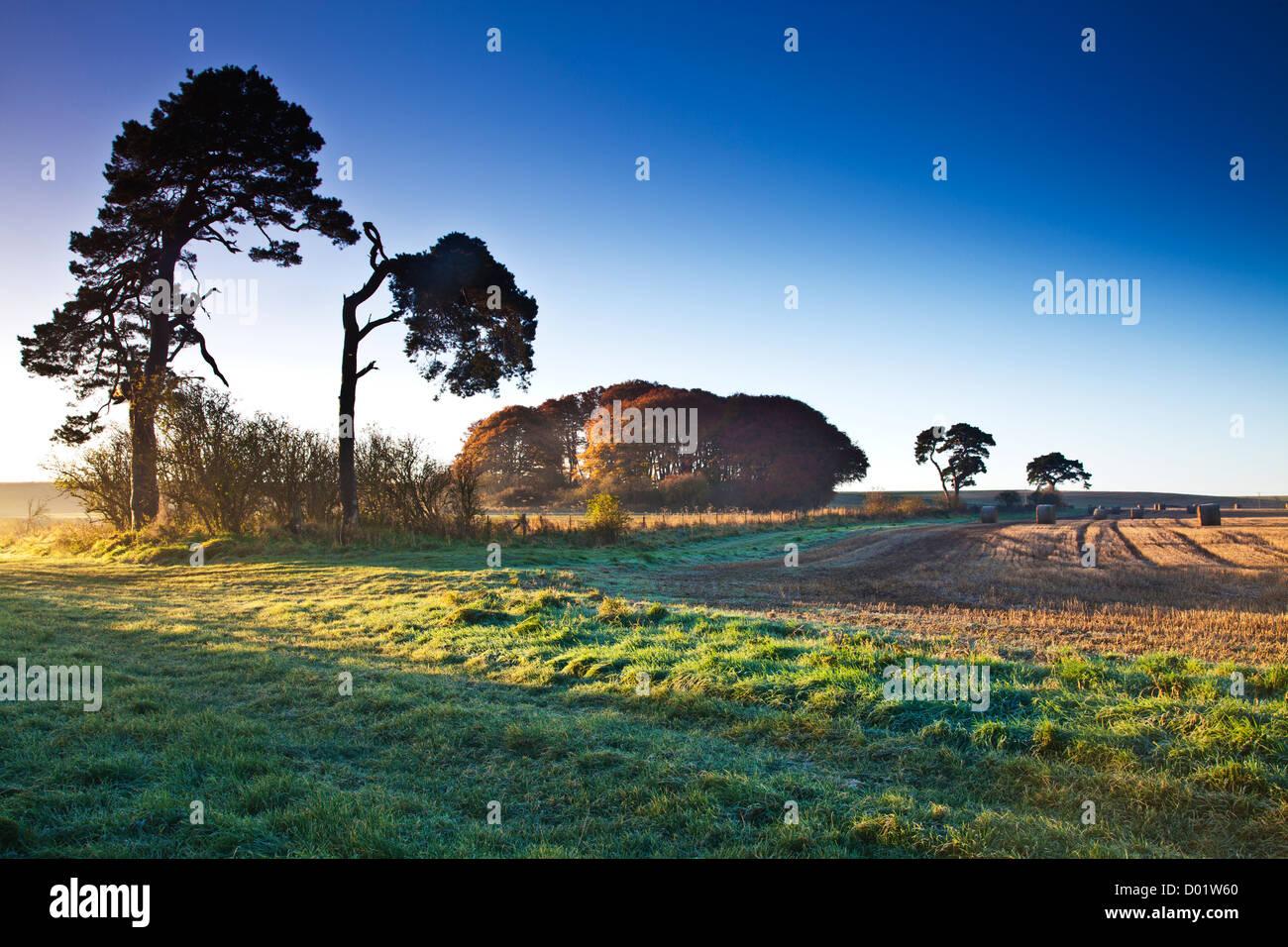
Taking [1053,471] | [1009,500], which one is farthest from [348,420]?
[1053,471]

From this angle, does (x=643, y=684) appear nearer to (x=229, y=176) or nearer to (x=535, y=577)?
(x=535, y=577)

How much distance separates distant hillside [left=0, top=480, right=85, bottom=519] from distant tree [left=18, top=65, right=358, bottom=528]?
4.13 metres

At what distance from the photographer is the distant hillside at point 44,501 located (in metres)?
25.9

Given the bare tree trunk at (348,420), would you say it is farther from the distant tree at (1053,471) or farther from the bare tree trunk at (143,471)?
the distant tree at (1053,471)

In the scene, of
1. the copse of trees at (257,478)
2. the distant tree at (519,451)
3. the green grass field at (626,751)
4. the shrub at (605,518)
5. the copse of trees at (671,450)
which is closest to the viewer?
the green grass field at (626,751)

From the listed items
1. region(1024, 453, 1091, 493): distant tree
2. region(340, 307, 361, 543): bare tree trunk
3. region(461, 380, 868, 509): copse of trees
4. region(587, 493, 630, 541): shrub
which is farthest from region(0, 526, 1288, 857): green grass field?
region(1024, 453, 1091, 493): distant tree

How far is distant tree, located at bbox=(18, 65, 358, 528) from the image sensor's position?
69.2 ft

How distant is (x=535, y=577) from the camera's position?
45.5 feet

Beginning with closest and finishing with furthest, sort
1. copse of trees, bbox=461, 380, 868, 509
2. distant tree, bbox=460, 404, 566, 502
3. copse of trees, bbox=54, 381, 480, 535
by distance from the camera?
copse of trees, bbox=54, 381, 480, 535 < copse of trees, bbox=461, 380, 868, 509 < distant tree, bbox=460, 404, 566, 502

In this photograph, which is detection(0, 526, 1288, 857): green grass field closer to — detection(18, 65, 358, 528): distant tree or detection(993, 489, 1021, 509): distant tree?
detection(18, 65, 358, 528): distant tree

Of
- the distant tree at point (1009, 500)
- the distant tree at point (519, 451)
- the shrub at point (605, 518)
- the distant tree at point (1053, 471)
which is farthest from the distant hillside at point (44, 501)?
the distant tree at point (1053, 471)

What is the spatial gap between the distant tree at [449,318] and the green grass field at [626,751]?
46.7ft

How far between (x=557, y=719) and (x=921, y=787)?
2.94m
